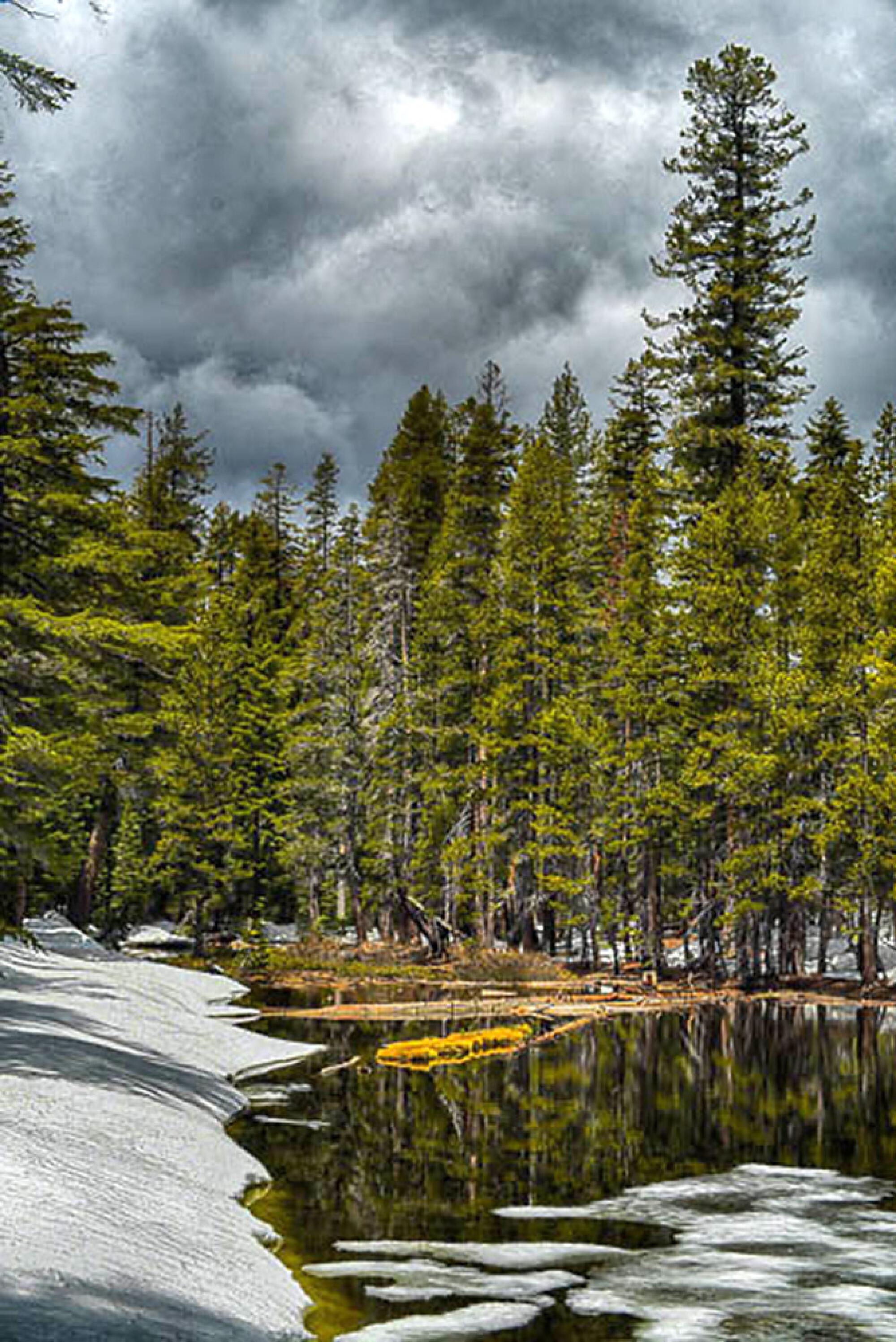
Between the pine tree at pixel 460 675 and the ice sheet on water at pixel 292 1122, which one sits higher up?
the pine tree at pixel 460 675

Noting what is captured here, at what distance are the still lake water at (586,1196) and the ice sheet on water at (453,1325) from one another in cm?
2

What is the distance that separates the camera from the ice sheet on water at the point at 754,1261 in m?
6.90

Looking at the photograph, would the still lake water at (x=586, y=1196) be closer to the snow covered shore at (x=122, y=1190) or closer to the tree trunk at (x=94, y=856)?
the snow covered shore at (x=122, y=1190)

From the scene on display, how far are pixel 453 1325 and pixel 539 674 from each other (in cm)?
3173

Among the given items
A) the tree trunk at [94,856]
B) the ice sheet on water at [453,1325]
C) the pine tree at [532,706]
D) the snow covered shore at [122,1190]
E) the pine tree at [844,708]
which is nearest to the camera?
the snow covered shore at [122,1190]

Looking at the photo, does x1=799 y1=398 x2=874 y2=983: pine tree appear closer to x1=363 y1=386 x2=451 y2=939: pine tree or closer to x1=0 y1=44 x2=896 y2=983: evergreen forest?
x1=0 y1=44 x2=896 y2=983: evergreen forest

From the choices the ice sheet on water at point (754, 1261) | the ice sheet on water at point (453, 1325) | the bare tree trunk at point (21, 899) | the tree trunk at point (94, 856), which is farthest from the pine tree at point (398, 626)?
the ice sheet on water at point (453, 1325)

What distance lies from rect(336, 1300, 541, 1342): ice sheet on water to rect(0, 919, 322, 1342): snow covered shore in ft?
1.53

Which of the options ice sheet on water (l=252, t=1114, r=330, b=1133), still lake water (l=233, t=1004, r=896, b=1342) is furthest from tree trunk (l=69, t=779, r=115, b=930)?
ice sheet on water (l=252, t=1114, r=330, b=1133)

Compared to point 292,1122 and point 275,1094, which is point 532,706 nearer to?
point 275,1094

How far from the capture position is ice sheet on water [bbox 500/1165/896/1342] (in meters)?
6.90

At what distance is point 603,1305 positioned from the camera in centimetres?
721

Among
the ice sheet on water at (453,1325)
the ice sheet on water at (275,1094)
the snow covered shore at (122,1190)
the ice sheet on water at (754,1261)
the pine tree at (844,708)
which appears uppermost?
the pine tree at (844,708)

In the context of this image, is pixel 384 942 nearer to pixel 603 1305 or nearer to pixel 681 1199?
pixel 681 1199
